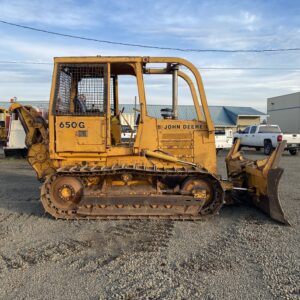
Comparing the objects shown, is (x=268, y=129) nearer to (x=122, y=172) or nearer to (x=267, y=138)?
(x=267, y=138)

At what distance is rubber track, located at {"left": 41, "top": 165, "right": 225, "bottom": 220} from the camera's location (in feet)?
20.6

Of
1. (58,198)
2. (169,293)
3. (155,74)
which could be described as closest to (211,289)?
(169,293)

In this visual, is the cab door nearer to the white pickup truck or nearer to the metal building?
the white pickup truck

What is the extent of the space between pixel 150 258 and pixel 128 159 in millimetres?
2223

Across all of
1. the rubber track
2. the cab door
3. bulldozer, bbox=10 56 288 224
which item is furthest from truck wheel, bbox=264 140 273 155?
the cab door

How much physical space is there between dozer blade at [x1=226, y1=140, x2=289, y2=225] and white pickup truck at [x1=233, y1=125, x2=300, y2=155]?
13290 millimetres

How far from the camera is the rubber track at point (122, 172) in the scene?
247 inches

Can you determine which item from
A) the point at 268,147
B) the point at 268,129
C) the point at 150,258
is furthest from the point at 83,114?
the point at 268,129

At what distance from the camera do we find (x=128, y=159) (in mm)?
6605

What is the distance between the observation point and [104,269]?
4.48m

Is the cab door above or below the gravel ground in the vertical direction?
above

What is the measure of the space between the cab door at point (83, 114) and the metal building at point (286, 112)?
123ft

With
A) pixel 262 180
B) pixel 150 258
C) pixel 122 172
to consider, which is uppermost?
pixel 122 172

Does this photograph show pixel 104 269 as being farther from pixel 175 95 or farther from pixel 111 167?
pixel 175 95
